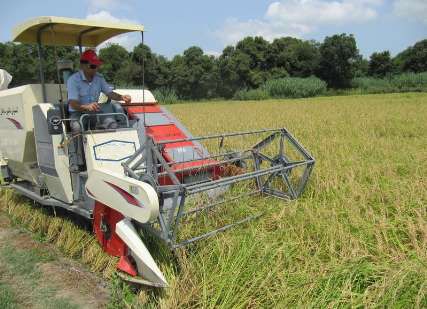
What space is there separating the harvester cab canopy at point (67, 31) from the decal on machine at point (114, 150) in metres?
1.06

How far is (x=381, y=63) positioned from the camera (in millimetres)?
50000

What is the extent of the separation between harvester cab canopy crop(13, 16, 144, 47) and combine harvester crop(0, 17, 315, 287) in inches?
0.4

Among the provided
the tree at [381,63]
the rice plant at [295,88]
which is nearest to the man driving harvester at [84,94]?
the rice plant at [295,88]

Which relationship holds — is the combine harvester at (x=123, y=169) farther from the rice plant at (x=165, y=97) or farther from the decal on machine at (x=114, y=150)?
the rice plant at (x=165, y=97)

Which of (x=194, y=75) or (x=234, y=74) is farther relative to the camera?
(x=234, y=74)

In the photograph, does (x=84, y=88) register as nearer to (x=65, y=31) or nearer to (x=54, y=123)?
(x=54, y=123)

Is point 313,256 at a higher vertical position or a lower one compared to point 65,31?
lower

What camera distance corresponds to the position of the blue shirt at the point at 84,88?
4.05 metres

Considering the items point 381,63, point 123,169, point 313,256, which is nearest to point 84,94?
point 123,169

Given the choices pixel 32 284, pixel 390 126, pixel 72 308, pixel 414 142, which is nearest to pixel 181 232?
pixel 72 308

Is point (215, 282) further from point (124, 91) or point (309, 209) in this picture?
point (124, 91)

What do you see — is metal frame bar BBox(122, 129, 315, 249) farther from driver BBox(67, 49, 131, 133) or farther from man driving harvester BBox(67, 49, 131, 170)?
driver BBox(67, 49, 131, 133)

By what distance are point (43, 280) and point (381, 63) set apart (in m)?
53.4

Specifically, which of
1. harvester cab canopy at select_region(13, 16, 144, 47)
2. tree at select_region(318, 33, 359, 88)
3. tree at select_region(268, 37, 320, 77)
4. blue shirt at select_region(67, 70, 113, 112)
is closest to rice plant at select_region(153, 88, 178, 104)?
tree at select_region(268, 37, 320, 77)
